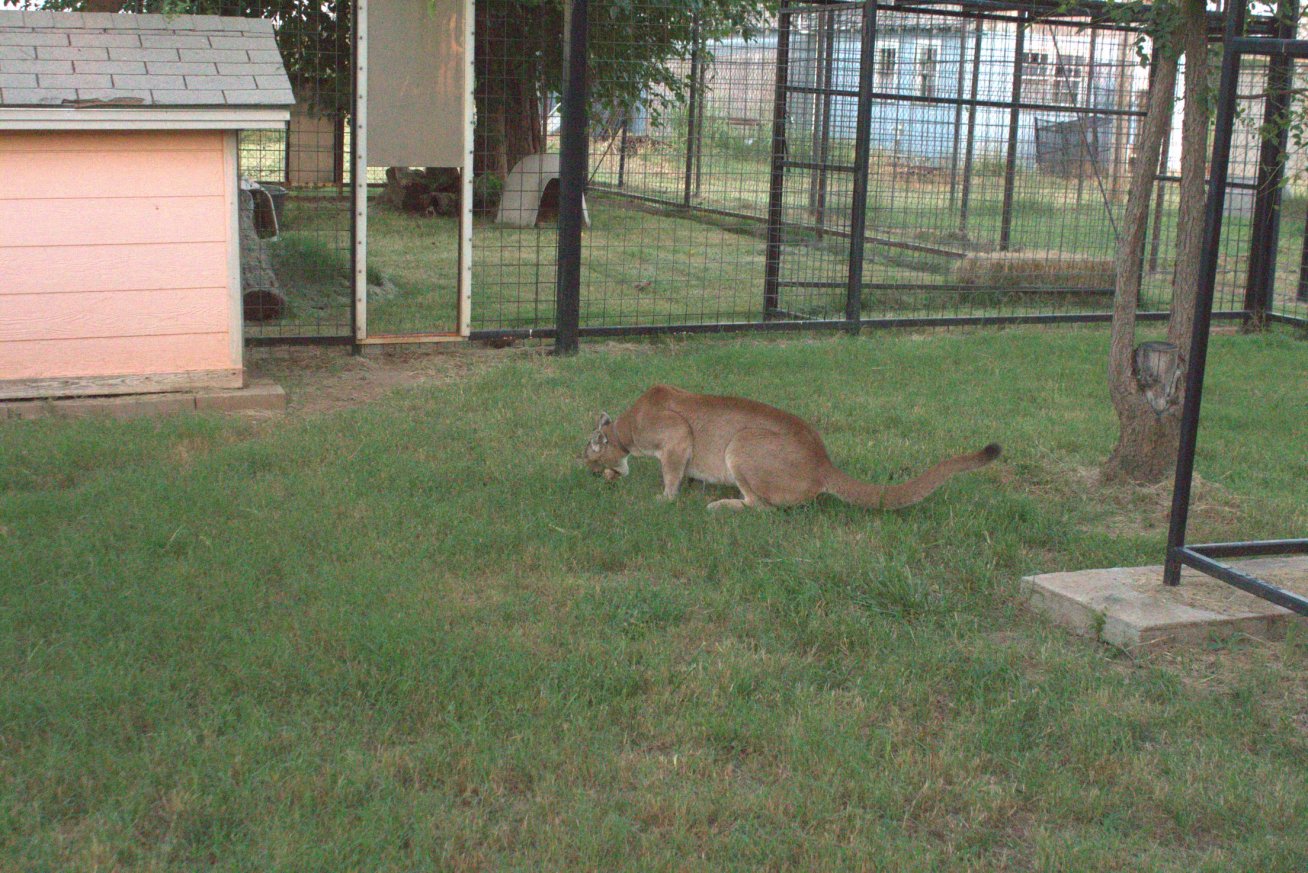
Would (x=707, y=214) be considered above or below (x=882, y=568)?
above

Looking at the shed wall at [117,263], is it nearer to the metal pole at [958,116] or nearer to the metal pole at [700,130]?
the metal pole at [700,130]

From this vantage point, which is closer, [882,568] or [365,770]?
[365,770]

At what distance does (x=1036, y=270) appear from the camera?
46.0 ft

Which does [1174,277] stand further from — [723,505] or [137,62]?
[137,62]

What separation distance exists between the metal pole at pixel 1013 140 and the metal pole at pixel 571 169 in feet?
15.3

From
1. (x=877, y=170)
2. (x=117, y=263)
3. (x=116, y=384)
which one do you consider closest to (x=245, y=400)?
(x=116, y=384)

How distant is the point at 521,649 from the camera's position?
4.71 metres

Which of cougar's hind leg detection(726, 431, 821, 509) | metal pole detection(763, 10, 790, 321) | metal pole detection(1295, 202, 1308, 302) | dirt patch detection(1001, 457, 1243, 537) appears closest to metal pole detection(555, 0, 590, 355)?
metal pole detection(763, 10, 790, 321)

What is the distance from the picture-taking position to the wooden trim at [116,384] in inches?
310

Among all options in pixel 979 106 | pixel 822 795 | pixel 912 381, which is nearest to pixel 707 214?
pixel 979 106

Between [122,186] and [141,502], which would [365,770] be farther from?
[122,186]

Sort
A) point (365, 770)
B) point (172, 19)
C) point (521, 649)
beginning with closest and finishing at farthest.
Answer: point (365, 770)
point (521, 649)
point (172, 19)

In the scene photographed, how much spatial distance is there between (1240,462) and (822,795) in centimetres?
492

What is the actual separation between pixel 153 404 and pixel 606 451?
9.87 ft
